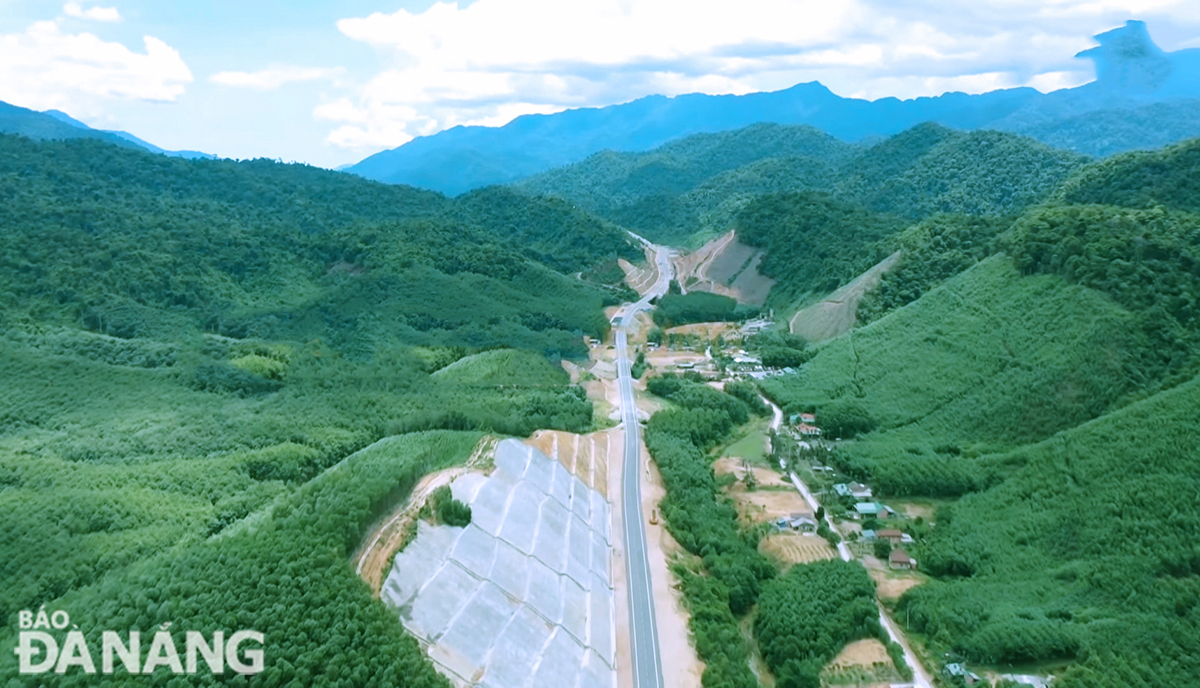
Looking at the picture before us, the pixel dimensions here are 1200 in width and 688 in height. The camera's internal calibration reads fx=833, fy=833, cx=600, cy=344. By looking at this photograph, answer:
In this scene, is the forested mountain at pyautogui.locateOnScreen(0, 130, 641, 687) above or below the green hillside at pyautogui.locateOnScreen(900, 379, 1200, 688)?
above

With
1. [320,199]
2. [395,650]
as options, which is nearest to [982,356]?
[395,650]

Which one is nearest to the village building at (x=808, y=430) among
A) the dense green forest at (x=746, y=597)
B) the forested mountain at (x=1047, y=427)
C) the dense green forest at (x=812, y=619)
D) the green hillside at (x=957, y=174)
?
the forested mountain at (x=1047, y=427)

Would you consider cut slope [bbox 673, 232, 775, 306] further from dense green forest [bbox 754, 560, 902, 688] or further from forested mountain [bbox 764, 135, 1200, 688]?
dense green forest [bbox 754, 560, 902, 688]

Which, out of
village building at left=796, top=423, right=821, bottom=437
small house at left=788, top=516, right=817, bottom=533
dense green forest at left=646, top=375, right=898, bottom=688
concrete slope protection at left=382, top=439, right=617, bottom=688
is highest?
concrete slope protection at left=382, top=439, right=617, bottom=688

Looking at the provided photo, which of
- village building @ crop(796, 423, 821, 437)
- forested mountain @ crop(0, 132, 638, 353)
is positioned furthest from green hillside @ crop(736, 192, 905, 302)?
village building @ crop(796, 423, 821, 437)

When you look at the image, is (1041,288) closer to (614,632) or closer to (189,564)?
(614,632)

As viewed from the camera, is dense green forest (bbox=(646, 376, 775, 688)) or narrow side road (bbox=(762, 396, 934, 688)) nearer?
narrow side road (bbox=(762, 396, 934, 688))

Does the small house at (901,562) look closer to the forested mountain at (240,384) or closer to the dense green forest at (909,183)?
the forested mountain at (240,384)
